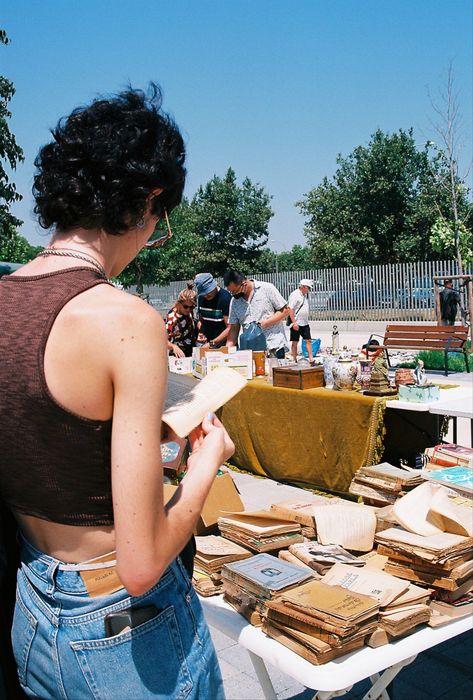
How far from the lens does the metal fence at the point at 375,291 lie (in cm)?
2259

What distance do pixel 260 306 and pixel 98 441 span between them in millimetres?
5869

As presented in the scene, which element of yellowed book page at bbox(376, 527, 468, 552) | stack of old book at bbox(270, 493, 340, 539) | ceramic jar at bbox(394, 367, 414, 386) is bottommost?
stack of old book at bbox(270, 493, 340, 539)

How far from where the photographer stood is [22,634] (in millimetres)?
1183

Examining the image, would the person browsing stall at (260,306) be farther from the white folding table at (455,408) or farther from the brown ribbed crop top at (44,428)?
the brown ribbed crop top at (44,428)

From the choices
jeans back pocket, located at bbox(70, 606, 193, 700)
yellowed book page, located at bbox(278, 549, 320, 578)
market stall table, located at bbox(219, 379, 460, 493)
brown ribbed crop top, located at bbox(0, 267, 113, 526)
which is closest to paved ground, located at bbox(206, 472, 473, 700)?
yellowed book page, located at bbox(278, 549, 320, 578)

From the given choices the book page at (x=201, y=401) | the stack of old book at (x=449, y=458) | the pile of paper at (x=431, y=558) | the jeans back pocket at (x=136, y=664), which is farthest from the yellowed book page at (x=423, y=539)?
the jeans back pocket at (x=136, y=664)

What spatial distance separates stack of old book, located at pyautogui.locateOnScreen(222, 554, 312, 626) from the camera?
208 centimetres

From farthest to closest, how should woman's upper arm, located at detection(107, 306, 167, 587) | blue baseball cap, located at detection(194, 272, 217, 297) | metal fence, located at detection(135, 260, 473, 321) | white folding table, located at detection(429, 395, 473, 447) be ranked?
metal fence, located at detection(135, 260, 473, 321) → blue baseball cap, located at detection(194, 272, 217, 297) → white folding table, located at detection(429, 395, 473, 447) → woman's upper arm, located at detection(107, 306, 167, 587)

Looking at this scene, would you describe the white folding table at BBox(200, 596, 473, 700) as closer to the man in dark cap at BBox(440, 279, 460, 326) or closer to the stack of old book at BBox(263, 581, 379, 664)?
the stack of old book at BBox(263, 581, 379, 664)

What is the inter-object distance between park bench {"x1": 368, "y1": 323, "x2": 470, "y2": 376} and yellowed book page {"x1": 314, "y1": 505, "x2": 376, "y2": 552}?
831 centimetres

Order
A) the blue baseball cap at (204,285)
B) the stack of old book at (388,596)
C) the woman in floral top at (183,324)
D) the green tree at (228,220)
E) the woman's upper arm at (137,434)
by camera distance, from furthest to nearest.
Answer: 1. the green tree at (228,220)
2. the woman in floral top at (183,324)
3. the blue baseball cap at (204,285)
4. the stack of old book at (388,596)
5. the woman's upper arm at (137,434)

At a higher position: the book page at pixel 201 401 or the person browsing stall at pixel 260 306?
the person browsing stall at pixel 260 306

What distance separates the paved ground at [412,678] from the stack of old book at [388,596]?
764 millimetres

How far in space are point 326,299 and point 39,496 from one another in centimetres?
2513
